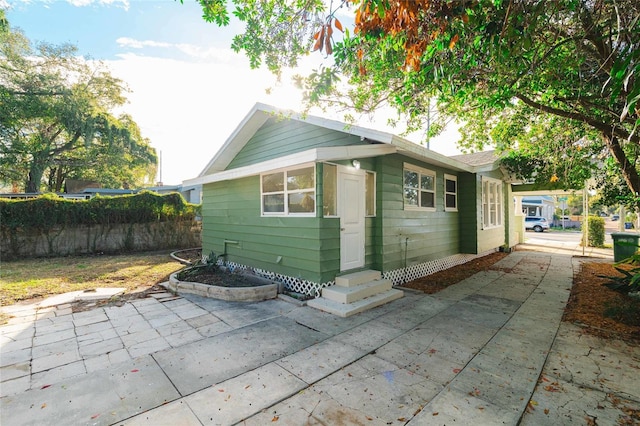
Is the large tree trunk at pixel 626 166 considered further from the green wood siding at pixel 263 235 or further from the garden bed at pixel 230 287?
the garden bed at pixel 230 287

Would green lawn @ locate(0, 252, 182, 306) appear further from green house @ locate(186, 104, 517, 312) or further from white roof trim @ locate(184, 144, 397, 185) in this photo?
white roof trim @ locate(184, 144, 397, 185)

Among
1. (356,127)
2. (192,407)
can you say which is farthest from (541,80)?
(192,407)

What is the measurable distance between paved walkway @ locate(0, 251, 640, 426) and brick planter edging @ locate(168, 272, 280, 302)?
0.51 metres

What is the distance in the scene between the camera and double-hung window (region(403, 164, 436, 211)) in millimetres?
6783

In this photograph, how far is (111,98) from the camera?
19203 mm

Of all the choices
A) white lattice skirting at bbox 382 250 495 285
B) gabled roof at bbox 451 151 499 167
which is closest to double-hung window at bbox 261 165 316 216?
white lattice skirting at bbox 382 250 495 285

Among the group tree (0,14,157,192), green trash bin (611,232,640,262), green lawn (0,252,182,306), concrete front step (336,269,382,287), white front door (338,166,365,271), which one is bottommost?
green lawn (0,252,182,306)

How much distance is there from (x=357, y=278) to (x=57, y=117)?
20.4 m

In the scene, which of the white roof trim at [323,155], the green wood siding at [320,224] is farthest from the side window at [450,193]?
the white roof trim at [323,155]

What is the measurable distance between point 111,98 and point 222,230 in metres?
18.3

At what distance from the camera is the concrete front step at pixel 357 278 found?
207 inches

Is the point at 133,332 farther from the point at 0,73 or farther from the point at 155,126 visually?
the point at 155,126

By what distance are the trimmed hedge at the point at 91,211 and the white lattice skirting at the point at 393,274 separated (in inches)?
240

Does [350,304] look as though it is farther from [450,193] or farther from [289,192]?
[450,193]
